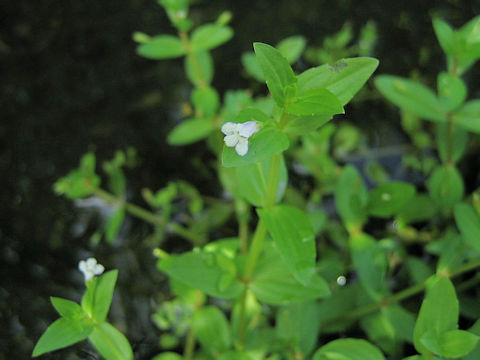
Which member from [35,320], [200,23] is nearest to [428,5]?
[200,23]

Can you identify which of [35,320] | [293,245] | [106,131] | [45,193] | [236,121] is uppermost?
[236,121]

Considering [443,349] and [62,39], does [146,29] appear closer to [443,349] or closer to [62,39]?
[62,39]

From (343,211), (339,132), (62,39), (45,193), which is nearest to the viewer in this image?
(343,211)

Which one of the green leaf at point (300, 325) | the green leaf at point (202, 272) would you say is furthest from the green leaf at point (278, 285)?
the green leaf at point (300, 325)

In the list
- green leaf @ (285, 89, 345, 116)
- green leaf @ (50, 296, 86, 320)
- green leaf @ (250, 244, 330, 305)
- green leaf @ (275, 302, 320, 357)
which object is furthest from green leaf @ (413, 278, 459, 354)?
green leaf @ (50, 296, 86, 320)

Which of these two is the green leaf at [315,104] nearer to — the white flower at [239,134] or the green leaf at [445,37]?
the white flower at [239,134]

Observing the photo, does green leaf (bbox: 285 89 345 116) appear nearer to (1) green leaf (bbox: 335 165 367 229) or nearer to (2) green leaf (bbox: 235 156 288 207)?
(2) green leaf (bbox: 235 156 288 207)
